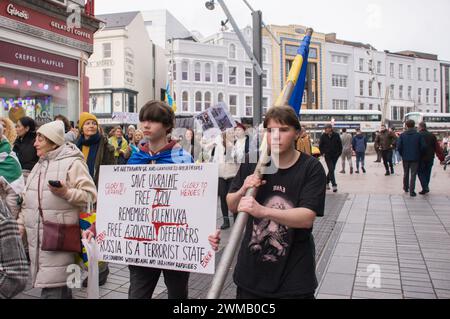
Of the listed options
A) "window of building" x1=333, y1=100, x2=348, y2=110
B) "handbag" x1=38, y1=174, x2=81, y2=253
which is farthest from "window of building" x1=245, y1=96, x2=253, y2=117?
"handbag" x1=38, y1=174, x2=81, y2=253

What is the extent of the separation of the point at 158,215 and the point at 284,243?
3.09ft

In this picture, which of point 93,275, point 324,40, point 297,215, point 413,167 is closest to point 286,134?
point 297,215

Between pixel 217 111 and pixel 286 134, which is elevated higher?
pixel 217 111

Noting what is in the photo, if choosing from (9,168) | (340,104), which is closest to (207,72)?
(340,104)

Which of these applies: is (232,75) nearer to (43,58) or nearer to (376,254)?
(43,58)

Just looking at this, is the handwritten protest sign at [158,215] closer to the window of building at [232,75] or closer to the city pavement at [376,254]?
the city pavement at [376,254]

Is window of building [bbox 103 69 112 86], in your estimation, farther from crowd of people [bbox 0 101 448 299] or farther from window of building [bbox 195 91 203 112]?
crowd of people [bbox 0 101 448 299]

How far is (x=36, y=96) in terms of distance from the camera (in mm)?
14023

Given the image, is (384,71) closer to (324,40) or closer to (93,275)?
(324,40)

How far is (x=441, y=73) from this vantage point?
6356 cm

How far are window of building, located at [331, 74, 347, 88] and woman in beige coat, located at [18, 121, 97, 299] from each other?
57.1 metres

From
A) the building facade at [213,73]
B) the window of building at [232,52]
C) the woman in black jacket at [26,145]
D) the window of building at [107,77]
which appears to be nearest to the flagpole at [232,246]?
the woman in black jacket at [26,145]

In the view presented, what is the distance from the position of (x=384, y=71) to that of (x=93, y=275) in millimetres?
62096

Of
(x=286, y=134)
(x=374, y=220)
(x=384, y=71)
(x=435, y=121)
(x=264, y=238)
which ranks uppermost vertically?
(x=384, y=71)
